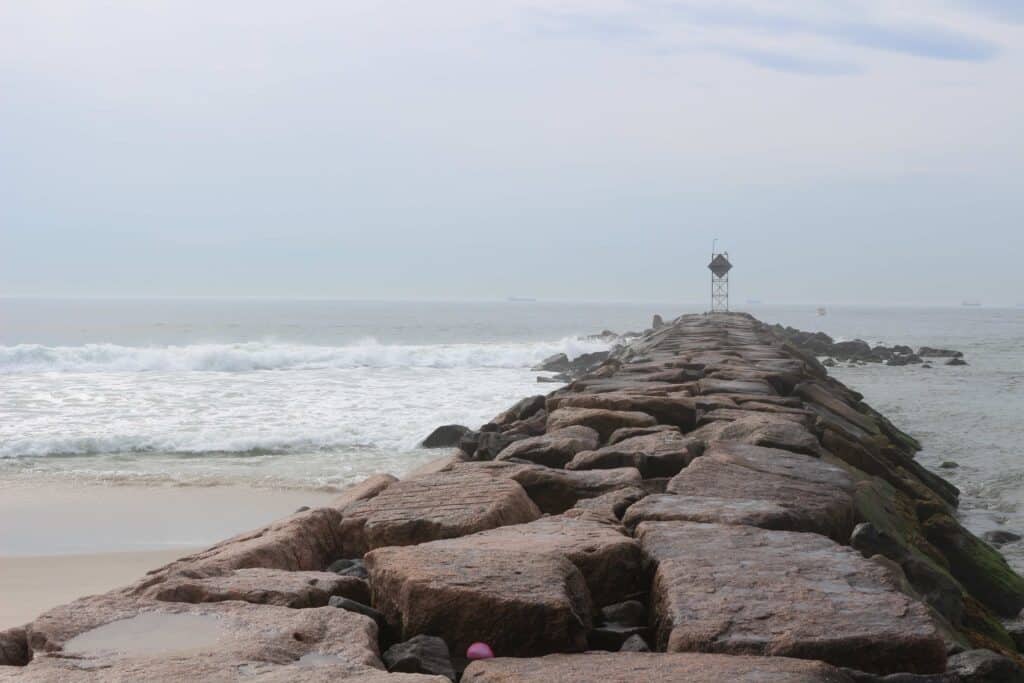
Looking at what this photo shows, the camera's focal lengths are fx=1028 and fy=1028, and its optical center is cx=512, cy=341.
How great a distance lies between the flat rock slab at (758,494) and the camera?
3.06 meters

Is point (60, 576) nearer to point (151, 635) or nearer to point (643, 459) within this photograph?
point (643, 459)

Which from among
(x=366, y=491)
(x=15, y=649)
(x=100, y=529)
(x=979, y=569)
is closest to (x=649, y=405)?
(x=979, y=569)

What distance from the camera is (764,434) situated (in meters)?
4.55

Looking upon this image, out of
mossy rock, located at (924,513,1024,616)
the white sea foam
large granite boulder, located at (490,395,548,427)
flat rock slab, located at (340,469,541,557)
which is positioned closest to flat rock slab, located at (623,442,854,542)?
flat rock slab, located at (340,469,541,557)

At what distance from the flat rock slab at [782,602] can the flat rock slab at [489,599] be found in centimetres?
23

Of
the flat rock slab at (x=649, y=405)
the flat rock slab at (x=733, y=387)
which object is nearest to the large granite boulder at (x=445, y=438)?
the flat rock slab at (x=733, y=387)

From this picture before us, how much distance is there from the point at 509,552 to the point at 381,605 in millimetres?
335

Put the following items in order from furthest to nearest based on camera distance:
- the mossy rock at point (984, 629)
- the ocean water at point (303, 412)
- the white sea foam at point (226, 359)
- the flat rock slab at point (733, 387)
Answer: the white sea foam at point (226, 359)
the ocean water at point (303, 412)
the flat rock slab at point (733, 387)
the mossy rock at point (984, 629)

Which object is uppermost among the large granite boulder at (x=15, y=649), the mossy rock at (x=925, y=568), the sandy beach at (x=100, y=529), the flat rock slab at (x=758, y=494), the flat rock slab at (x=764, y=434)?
the flat rock slab at (x=764, y=434)

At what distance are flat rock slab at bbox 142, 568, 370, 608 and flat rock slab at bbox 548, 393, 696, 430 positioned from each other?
275 cm

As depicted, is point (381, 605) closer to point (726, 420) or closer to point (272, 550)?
point (272, 550)

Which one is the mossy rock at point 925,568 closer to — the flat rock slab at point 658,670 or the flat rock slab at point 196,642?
the flat rock slab at point 658,670

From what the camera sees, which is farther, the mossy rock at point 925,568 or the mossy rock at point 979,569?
the mossy rock at point 979,569

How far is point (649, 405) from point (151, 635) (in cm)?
338
